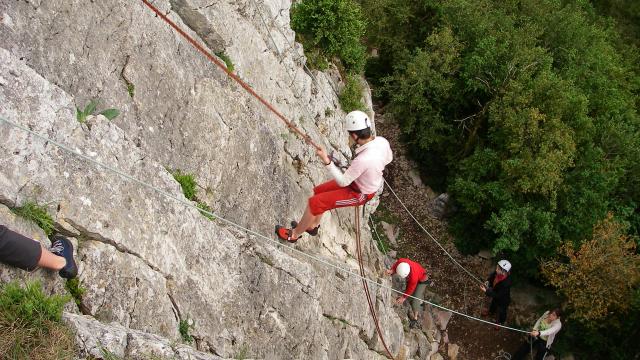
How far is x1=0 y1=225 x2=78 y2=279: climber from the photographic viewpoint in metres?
4.92

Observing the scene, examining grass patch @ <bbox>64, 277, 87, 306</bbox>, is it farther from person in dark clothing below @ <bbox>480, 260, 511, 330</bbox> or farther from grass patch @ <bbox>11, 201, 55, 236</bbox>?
person in dark clothing below @ <bbox>480, 260, 511, 330</bbox>

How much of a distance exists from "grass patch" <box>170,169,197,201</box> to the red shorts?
187 cm

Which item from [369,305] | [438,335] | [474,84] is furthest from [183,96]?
[474,84]

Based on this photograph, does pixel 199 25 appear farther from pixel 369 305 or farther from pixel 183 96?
pixel 369 305

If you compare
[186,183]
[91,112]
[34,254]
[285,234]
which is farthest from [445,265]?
[34,254]

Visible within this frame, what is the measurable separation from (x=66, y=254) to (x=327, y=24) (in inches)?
374

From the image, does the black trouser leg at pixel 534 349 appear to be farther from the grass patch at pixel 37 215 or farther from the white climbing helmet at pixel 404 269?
the grass patch at pixel 37 215

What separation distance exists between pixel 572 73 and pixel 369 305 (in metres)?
11.2

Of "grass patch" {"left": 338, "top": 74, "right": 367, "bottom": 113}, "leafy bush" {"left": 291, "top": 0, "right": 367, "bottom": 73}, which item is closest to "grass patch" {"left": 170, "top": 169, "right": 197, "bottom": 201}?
"leafy bush" {"left": 291, "top": 0, "right": 367, "bottom": 73}

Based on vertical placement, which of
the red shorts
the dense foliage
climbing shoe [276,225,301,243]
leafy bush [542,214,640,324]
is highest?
the red shorts

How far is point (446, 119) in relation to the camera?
1878cm

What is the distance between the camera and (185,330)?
22.7 ft

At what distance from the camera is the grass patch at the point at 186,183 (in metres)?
7.92

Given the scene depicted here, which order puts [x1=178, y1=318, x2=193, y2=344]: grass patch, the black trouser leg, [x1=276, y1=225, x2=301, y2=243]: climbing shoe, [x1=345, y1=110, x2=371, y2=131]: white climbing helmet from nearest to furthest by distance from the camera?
[x1=178, y1=318, x2=193, y2=344]: grass patch → [x1=345, y1=110, x2=371, y2=131]: white climbing helmet → [x1=276, y1=225, x2=301, y2=243]: climbing shoe → the black trouser leg
